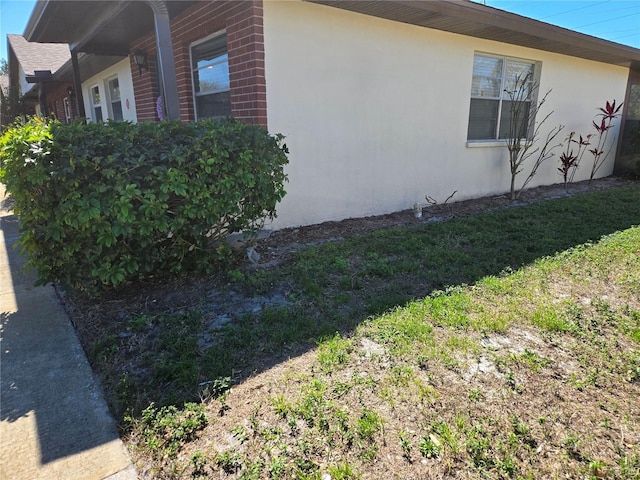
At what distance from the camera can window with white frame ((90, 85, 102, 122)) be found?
11.8 meters

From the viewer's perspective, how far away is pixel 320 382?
7.98 feet

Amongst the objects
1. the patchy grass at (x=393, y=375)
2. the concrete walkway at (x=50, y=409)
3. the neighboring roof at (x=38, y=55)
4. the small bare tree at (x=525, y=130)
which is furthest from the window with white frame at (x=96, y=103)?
the small bare tree at (x=525, y=130)

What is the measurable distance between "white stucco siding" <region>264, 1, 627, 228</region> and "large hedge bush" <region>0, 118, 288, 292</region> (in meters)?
1.52

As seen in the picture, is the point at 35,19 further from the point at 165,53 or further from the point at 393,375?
the point at 393,375

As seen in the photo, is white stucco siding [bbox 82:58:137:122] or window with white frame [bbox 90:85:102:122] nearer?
white stucco siding [bbox 82:58:137:122]

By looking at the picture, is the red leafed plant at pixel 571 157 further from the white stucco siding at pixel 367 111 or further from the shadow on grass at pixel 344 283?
the shadow on grass at pixel 344 283

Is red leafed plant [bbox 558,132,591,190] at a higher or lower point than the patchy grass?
higher

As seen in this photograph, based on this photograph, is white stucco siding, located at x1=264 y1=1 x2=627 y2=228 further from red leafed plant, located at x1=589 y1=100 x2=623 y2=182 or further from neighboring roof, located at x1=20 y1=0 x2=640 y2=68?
red leafed plant, located at x1=589 y1=100 x2=623 y2=182

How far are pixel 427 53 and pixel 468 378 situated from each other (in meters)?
5.35

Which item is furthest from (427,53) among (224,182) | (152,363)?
(152,363)

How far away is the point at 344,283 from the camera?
12.5 feet

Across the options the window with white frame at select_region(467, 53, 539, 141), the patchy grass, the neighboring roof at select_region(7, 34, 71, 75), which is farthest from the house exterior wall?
the patchy grass

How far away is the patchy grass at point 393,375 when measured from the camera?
6.37 ft

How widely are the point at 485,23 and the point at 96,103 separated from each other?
35.3 feet
